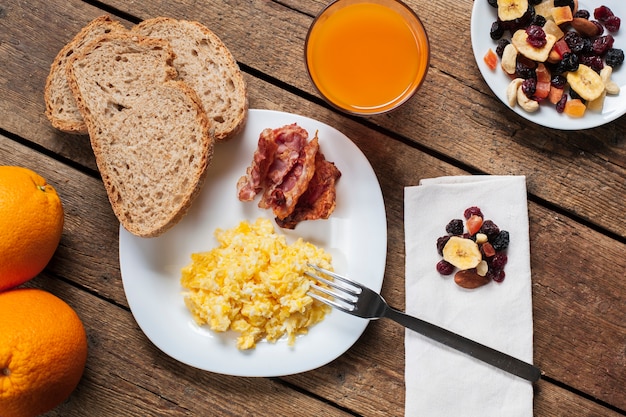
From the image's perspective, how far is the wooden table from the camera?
1.77 m

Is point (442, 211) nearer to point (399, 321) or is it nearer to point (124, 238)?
point (399, 321)

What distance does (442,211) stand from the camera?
5.73 feet

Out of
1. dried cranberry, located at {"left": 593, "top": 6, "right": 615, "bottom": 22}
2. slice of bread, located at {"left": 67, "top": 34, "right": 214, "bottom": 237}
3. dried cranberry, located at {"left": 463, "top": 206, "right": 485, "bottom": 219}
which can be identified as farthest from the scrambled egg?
dried cranberry, located at {"left": 593, "top": 6, "right": 615, "bottom": 22}

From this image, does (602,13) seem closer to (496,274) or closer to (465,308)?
(496,274)

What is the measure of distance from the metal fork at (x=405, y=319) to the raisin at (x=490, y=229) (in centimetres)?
28

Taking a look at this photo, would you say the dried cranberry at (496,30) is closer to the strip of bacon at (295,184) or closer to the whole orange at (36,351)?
the strip of bacon at (295,184)

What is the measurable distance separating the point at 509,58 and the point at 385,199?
0.50 m

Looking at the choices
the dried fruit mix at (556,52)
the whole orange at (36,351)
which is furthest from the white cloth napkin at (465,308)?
the whole orange at (36,351)

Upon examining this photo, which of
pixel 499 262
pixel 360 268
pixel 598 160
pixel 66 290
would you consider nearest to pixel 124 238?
pixel 66 290

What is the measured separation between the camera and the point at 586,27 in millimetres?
1679

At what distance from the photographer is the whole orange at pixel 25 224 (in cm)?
152

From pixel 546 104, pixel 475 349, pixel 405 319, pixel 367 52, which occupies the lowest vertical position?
pixel 475 349

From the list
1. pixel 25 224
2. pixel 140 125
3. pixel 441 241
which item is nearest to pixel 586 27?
pixel 441 241

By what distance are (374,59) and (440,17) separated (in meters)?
0.32
